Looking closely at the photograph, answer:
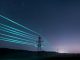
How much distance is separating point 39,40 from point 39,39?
0.66 metres

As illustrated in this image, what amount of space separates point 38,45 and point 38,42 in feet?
3.64

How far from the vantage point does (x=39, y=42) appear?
2309 inches

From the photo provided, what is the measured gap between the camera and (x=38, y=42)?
5872cm

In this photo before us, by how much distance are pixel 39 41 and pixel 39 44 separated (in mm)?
1235

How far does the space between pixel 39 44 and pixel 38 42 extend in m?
1.00

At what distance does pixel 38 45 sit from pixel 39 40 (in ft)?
5.71

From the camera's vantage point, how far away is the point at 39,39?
58125mm

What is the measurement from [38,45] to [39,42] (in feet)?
3.89

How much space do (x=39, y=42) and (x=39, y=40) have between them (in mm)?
631

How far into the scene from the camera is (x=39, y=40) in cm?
5869

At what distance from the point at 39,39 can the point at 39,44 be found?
2.08 meters

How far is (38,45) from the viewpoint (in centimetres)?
5922

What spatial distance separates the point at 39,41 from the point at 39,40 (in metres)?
0.32

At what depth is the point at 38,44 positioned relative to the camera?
194ft
